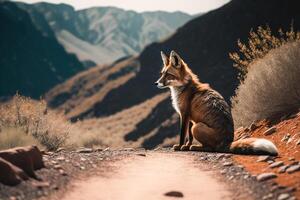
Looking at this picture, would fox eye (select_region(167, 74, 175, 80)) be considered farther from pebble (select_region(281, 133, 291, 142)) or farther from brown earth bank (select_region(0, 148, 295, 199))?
pebble (select_region(281, 133, 291, 142))

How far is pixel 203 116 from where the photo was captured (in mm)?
10562

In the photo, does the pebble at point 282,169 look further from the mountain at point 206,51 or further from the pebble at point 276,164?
the mountain at point 206,51

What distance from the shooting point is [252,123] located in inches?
506

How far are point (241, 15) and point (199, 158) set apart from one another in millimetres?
55782

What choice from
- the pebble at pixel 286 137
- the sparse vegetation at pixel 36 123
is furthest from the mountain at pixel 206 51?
the pebble at pixel 286 137

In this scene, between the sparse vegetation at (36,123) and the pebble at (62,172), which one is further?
the sparse vegetation at (36,123)

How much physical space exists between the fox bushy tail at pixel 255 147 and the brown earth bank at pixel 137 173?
0.33 metres

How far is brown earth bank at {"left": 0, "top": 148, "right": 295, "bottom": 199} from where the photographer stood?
6.58 m

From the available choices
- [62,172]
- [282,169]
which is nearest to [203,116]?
[282,169]

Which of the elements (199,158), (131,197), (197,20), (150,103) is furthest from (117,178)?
(197,20)

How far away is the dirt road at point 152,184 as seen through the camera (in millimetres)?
6777

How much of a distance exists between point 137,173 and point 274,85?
5782 millimetres

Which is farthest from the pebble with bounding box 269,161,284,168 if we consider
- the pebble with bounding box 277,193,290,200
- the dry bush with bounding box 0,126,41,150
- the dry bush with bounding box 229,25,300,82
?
the dry bush with bounding box 0,126,41,150

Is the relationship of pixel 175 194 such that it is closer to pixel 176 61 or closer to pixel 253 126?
pixel 176 61
